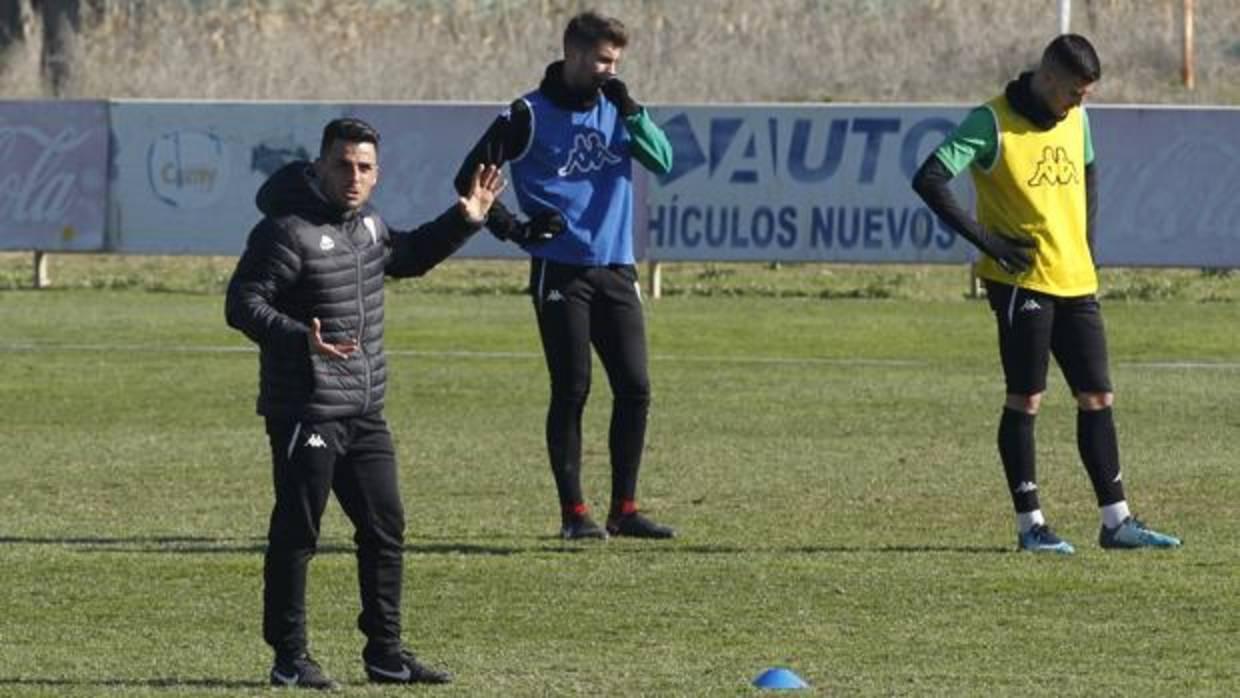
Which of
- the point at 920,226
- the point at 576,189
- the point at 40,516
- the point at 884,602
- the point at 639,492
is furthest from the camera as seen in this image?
the point at 920,226

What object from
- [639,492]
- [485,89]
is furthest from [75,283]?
[639,492]

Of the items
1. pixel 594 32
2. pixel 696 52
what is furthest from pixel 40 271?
pixel 594 32

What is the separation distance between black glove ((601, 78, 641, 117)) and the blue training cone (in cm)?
388

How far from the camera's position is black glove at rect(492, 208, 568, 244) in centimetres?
1122

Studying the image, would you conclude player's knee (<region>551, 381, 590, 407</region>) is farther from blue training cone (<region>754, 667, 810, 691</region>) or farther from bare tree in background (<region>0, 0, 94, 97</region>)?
bare tree in background (<region>0, 0, 94, 97</region>)

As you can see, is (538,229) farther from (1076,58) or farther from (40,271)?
(40,271)

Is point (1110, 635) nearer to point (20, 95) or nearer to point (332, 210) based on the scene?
point (332, 210)

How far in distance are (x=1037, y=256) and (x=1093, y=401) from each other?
70cm

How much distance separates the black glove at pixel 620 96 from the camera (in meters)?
12.6

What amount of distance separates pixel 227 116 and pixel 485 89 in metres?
13.8

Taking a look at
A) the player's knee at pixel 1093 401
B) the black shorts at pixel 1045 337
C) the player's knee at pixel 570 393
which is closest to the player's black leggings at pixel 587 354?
the player's knee at pixel 570 393

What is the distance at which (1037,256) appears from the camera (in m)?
12.2

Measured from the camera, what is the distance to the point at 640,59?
149 feet

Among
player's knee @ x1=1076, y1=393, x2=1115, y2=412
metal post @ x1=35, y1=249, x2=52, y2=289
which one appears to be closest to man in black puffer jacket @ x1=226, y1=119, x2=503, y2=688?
player's knee @ x1=1076, y1=393, x2=1115, y2=412
